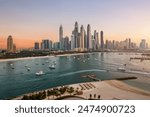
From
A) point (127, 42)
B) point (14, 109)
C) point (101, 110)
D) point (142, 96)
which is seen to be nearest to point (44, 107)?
point (14, 109)

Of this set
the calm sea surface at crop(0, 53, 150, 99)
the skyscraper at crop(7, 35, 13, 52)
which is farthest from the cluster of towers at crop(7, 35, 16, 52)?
the calm sea surface at crop(0, 53, 150, 99)

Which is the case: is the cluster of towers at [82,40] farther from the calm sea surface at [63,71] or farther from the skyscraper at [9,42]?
the skyscraper at [9,42]

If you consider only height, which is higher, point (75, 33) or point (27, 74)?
point (75, 33)

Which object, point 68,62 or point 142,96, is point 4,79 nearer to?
point 68,62

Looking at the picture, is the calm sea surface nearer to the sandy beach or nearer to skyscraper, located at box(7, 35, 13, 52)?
the sandy beach

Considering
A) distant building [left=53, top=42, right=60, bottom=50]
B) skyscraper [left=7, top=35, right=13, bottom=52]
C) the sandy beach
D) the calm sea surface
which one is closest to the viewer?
the sandy beach
